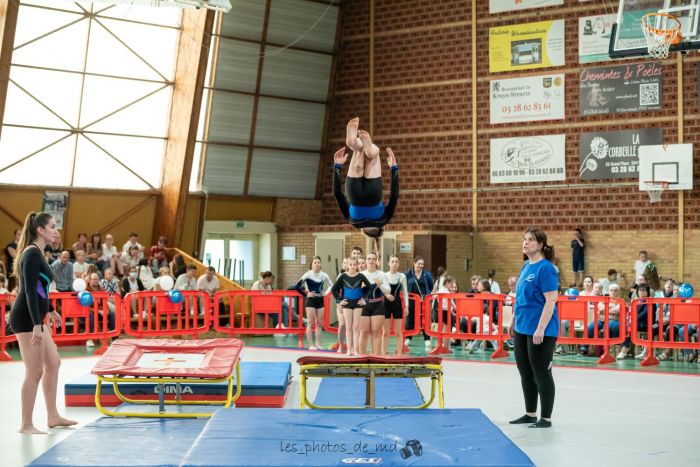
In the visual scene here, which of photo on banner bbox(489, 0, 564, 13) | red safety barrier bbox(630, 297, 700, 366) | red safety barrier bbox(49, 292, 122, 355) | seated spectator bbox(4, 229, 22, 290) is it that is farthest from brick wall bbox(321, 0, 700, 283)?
red safety barrier bbox(49, 292, 122, 355)

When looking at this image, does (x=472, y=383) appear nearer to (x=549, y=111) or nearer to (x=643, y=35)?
(x=643, y=35)

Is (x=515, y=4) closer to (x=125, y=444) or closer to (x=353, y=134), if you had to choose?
(x=353, y=134)

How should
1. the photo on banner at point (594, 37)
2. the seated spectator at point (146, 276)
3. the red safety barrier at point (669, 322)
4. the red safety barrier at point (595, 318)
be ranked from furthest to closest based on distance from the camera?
the photo on banner at point (594, 37) < the seated spectator at point (146, 276) < the red safety barrier at point (595, 318) < the red safety barrier at point (669, 322)

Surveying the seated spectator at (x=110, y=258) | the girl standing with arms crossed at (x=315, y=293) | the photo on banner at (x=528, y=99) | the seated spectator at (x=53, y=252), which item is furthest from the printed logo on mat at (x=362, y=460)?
the photo on banner at (x=528, y=99)

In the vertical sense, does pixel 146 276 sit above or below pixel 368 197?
below

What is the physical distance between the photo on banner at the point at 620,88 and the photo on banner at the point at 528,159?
1.10 meters

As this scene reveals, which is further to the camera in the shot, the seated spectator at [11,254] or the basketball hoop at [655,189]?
the basketball hoop at [655,189]

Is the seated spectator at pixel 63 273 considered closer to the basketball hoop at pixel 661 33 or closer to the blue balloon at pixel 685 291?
the blue balloon at pixel 685 291

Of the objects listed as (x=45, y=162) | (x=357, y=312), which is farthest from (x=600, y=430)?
(x=45, y=162)

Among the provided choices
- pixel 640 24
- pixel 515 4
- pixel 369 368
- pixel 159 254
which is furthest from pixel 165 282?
pixel 515 4

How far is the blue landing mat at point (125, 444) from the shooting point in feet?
22.0

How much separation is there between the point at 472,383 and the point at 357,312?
2.24 m

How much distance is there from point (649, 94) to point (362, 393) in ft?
44.5

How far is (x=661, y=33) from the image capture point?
15.5 m
